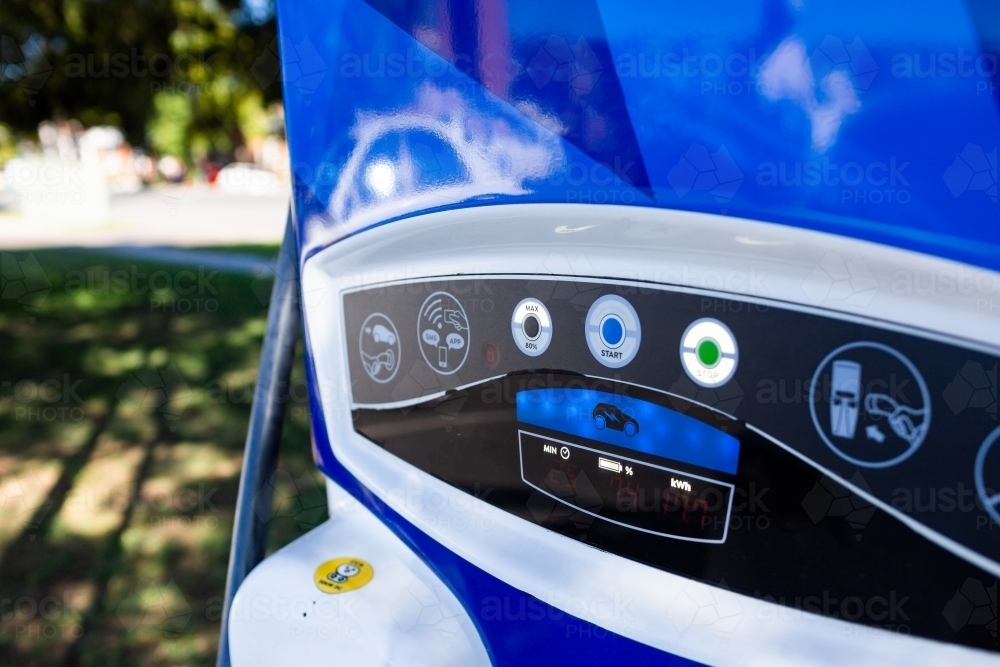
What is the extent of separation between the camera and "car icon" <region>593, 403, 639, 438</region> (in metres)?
0.70

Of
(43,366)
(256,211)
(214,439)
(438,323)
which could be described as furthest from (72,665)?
(256,211)

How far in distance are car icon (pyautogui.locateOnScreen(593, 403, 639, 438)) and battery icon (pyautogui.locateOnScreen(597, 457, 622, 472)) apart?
32 mm

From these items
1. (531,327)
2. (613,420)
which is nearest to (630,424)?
(613,420)

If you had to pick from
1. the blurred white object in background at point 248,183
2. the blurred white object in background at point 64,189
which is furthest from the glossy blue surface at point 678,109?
the blurred white object in background at point 248,183

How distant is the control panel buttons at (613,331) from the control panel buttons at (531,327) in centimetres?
5

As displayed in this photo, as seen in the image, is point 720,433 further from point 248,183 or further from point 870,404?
point 248,183

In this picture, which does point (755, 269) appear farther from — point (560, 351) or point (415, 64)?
point (415, 64)

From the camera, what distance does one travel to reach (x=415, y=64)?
2.46 ft

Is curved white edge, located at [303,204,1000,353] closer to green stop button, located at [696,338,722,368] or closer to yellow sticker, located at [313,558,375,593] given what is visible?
green stop button, located at [696,338,722,368]

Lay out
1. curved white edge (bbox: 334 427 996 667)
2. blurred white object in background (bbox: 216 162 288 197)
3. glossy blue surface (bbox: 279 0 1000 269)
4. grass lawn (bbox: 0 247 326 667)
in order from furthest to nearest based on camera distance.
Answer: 1. blurred white object in background (bbox: 216 162 288 197)
2. grass lawn (bbox: 0 247 326 667)
3. curved white edge (bbox: 334 427 996 667)
4. glossy blue surface (bbox: 279 0 1000 269)

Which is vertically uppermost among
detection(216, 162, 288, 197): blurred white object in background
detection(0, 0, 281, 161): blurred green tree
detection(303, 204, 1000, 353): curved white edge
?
detection(0, 0, 281, 161): blurred green tree

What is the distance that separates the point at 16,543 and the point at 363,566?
2.60m

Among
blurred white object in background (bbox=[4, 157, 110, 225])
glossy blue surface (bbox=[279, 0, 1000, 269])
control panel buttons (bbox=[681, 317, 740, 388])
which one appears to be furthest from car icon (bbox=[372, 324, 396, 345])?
blurred white object in background (bbox=[4, 157, 110, 225])

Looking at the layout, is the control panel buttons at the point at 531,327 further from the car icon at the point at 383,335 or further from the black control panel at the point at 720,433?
the car icon at the point at 383,335
